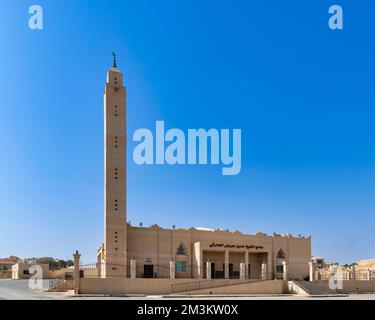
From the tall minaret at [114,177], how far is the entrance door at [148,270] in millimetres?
3111

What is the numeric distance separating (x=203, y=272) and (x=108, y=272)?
1043 cm

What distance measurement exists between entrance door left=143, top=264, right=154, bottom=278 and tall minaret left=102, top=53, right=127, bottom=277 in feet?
10.2

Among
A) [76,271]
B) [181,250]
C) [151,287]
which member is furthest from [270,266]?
[76,271]

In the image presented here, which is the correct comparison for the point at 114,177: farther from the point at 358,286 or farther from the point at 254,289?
the point at 358,286

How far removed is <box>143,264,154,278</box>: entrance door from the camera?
44.1 meters

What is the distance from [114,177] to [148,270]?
9593 mm

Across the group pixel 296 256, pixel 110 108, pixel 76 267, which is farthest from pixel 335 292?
pixel 110 108

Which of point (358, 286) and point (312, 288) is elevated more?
point (312, 288)

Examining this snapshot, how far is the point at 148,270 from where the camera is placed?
4441 cm

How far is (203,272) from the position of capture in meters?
46.3

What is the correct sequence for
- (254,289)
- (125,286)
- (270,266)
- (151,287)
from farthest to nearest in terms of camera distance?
1. (270,266)
2. (254,289)
3. (151,287)
4. (125,286)

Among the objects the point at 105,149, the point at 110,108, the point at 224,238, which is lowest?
the point at 224,238

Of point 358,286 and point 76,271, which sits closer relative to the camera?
point 76,271
